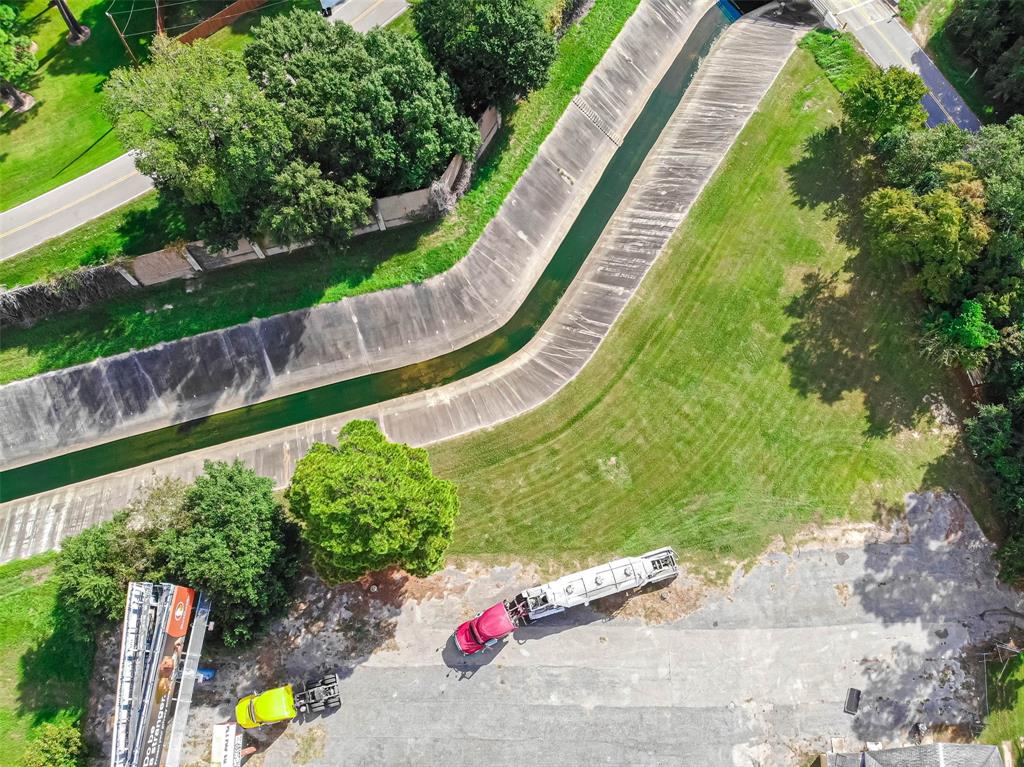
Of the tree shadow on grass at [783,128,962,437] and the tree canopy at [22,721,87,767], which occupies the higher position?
the tree canopy at [22,721,87,767]

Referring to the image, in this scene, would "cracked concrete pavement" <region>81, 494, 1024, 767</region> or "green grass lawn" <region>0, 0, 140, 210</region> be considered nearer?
"cracked concrete pavement" <region>81, 494, 1024, 767</region>

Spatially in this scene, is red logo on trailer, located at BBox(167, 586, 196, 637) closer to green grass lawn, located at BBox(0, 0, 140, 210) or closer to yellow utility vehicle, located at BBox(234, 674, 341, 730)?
yellow utility vehicle, located at BBox(234, 674, 341, 730)

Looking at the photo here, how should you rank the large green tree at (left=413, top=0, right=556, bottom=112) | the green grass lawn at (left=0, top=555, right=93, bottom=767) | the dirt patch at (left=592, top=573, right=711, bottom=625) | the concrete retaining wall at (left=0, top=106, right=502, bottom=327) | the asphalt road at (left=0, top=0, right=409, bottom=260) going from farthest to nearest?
the asphalt road at (left=0, top=0, right=409, bottom=260) < the large green tree at (left=413, top=0, right=556, bottom=112) < the concrete retaining wall at (left=0, top=106, right=502, bottom=327) < the dirt patch at (left=592, top=573, right=711, bottom=625) < the green grass lawn at (left=0, top=555, right=93, bottom=767)

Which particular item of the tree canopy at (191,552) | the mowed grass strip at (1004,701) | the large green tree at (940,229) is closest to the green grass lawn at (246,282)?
the tree canopy at (191,552)

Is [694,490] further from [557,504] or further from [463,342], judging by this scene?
[463,342]

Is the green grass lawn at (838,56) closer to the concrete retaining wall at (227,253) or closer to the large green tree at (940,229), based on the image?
the large green tree at (940,229)

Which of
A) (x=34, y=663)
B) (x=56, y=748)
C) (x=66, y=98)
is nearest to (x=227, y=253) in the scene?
(x=66, y=98)

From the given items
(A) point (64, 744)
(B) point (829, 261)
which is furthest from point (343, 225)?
(B) point (829, 261)

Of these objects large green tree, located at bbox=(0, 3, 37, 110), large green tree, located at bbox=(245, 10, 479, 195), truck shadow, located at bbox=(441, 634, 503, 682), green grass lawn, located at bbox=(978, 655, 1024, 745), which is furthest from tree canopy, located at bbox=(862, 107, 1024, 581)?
large green tree, located at bbox=(0, 3, 37, 110)
